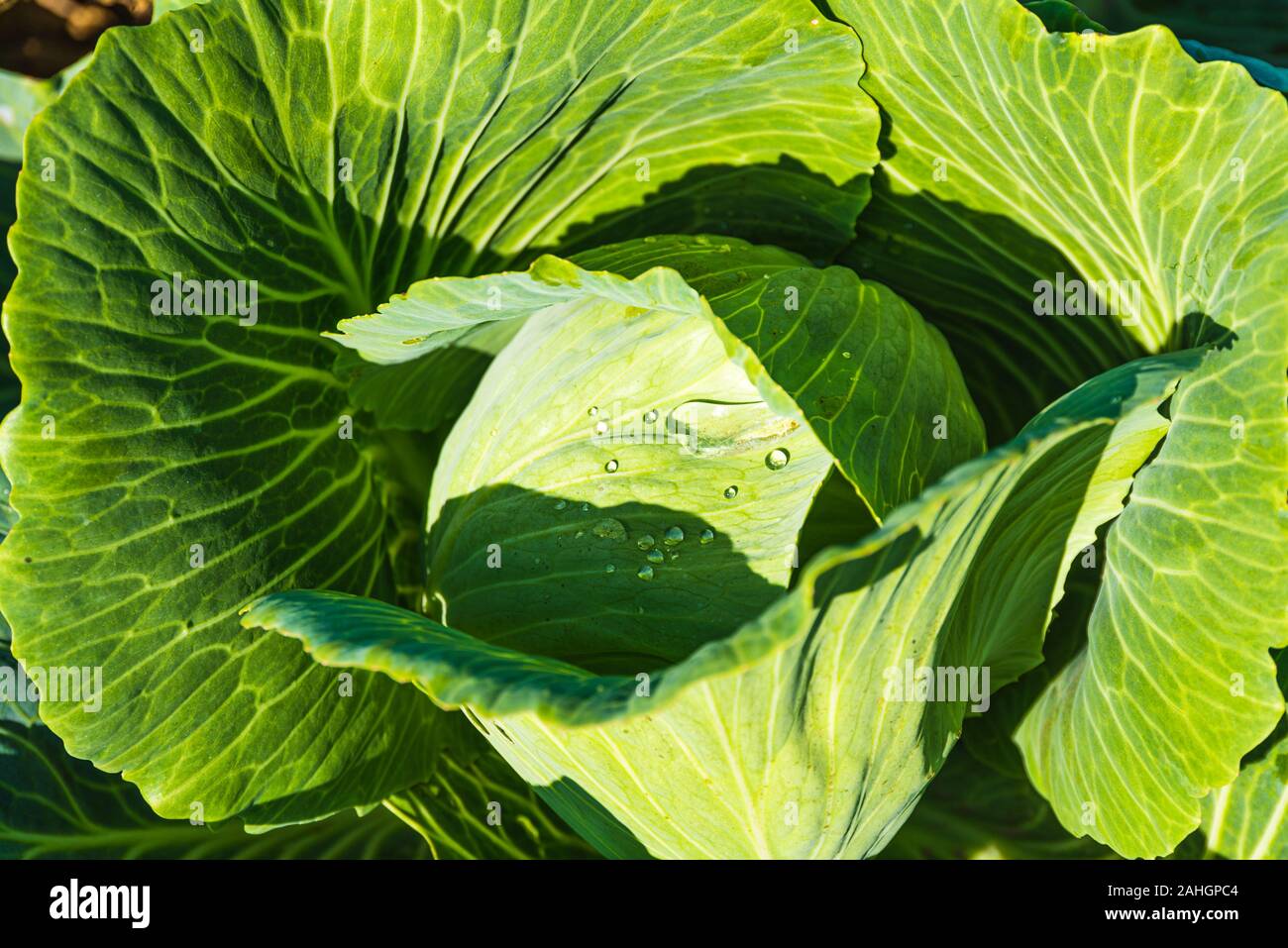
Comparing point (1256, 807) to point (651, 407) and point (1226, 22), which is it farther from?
point (1226, 22)

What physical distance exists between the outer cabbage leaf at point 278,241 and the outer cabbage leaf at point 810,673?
274 millimetres

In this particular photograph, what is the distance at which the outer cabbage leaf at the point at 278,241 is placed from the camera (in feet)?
5.29

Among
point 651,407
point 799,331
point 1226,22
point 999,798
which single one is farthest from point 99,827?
point 1226,22

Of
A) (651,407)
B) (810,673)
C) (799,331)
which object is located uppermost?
(799,331)

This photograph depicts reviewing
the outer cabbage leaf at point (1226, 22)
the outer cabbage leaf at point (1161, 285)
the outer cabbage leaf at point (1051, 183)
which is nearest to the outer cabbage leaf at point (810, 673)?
the outer cabbage leaf at point (1161, 285)

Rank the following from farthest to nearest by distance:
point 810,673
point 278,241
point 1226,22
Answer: point 1226,22
point 278,241
point 810,673

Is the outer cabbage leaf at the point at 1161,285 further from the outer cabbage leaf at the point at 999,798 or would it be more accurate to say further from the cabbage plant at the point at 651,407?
the outer cabbage leaf at the point at 999,798

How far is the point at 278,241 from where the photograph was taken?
1.82m

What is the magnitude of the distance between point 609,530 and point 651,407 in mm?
207

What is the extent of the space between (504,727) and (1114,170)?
1.30 metres

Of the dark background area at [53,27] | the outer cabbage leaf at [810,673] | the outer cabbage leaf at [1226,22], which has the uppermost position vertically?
the outer cabbage leaf at [1226,22]

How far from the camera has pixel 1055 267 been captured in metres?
2.00

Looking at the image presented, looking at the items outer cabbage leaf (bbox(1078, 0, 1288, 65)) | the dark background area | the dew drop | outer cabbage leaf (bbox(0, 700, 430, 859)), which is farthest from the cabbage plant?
the dark background area
